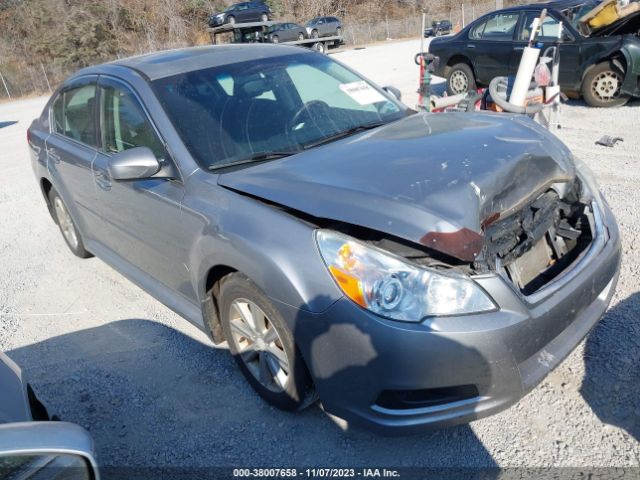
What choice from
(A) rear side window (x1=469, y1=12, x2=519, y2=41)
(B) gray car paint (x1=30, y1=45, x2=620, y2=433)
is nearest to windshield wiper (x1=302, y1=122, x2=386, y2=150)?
(B) gray car paint (x1=30, y1=45, x2=620, y2=433)

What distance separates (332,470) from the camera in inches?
91.3

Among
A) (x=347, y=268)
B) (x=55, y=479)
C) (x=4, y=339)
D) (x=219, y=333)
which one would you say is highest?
(x=347, y=268)

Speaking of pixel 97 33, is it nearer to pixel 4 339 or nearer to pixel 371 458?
pixel 4 339

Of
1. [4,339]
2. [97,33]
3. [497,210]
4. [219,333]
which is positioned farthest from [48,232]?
[97,33]

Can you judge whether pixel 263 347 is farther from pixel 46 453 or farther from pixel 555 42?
pixel 555 42

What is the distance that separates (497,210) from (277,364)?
1272 mm

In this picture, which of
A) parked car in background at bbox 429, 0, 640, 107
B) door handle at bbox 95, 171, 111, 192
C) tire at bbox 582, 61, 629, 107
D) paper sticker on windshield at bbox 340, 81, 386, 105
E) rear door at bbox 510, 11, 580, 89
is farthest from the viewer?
rear door at bbox 510, 11, 580, 89

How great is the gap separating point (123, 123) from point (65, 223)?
201 cm

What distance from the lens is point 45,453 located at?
56.7 inches

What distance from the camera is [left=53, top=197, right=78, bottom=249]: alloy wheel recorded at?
468cm

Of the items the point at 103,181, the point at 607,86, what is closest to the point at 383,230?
the point at 103,181

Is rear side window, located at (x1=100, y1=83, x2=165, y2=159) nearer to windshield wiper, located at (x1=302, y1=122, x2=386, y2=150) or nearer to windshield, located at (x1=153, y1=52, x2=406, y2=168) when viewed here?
windshield, located at (x1=153, y1=52, x2=406, y2=168)

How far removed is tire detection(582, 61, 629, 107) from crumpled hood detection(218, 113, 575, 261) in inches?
252

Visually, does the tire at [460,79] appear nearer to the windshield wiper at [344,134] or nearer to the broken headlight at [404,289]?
the windshield wiper at [344,134]
